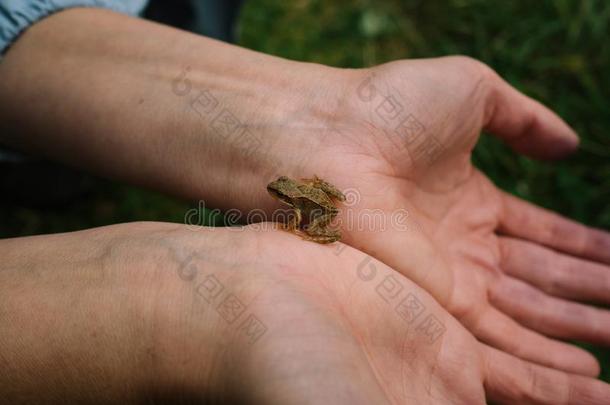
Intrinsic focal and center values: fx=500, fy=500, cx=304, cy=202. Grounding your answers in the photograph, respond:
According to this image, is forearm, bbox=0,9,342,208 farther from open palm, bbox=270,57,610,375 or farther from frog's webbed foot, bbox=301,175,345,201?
open palm, bbox=270,57,610,375

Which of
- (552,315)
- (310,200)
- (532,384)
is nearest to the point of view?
(310,200)

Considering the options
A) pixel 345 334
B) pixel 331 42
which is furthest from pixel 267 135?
pixel 331 42

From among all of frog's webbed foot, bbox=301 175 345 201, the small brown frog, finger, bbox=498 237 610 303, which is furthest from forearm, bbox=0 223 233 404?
finger, bbox=498 237 610 303

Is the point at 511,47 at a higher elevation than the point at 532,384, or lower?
higher

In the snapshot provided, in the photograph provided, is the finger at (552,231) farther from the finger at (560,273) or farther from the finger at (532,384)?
the finger at (532,384)

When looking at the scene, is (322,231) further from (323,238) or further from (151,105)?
(151,105)

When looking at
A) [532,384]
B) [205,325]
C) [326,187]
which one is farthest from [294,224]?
[532,384]

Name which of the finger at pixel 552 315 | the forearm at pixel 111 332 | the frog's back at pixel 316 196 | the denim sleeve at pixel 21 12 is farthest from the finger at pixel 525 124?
the denim sleeve at pixel 21 12

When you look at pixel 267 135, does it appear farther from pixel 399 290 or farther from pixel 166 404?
→ pixel 166 404
